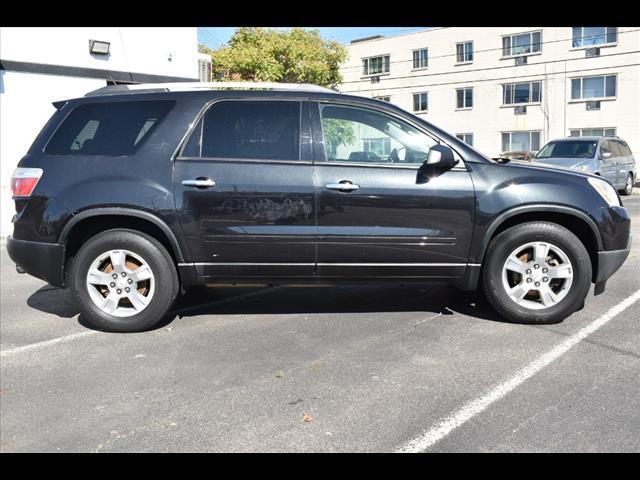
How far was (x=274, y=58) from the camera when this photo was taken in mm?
24656

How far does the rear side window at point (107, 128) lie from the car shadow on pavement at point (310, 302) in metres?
1.31

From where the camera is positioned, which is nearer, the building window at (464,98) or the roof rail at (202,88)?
the roof rail at (202,88)

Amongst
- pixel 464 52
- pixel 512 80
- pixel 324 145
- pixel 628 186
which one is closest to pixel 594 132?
pixel 512 80

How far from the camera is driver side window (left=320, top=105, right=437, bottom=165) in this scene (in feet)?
15.2

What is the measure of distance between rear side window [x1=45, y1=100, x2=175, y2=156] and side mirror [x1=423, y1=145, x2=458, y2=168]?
210cm

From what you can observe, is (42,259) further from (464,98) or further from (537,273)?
(464,98)

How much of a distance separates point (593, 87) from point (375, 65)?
15239 mm

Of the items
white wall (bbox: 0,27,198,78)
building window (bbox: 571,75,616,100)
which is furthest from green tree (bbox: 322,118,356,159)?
building window (bbox: 571,75,616,100)

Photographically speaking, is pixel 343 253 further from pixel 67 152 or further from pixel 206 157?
pixel 67 152

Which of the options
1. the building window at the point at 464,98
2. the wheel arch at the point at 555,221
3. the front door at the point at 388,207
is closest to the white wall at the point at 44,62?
the front door at the point at 388,207

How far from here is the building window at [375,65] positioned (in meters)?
41.0

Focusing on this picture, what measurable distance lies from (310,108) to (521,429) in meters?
2.84

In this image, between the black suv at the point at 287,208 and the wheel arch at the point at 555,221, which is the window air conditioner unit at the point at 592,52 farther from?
the wheel arch at the point at 555,221
